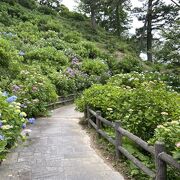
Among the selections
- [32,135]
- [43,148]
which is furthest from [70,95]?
[43,148]

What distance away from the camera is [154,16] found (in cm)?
3969

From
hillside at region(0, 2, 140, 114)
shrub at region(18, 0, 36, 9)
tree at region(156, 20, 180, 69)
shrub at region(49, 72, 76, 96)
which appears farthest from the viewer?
shrub at region(18, 0, 36, 9)

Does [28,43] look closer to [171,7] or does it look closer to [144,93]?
[144,93]

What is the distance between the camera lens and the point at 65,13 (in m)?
42.5

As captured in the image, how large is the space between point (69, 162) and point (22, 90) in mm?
6785

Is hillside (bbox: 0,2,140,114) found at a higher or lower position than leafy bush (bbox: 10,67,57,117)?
higher

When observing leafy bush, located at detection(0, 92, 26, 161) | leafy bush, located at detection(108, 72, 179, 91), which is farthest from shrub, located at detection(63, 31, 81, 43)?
leafy bush, located at detection(0, 92, 26, 161)

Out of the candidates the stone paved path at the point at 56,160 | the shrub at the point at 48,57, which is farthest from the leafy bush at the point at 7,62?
the stone paved path at the point at 56,160

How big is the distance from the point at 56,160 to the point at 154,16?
34469 mm

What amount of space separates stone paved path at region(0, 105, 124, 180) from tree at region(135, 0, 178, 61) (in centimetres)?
2919

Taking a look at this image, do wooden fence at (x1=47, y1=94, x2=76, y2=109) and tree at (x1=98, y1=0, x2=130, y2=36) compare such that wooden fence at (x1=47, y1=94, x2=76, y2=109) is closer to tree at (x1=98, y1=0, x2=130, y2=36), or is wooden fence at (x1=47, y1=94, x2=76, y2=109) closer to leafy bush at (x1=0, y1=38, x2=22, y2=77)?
leafy bush at (x1=0, y1=38, x2=22, y2=77)

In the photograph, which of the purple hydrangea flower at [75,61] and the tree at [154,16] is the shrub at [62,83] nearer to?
the purple hydrangea flower at [75,61]

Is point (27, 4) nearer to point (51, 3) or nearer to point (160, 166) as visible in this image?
point (51, 3)

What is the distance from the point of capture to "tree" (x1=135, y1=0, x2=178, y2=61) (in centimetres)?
3856
